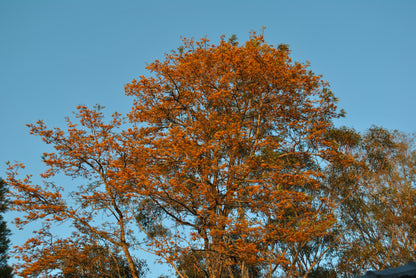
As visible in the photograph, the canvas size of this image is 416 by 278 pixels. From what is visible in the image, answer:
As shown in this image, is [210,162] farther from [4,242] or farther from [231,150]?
[4,242]

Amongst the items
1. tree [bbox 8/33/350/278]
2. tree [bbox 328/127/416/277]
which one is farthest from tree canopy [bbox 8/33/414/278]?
tree [bbox 328/127/416/277]

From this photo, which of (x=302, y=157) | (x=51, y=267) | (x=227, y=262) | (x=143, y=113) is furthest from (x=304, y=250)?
(x=51, y=267)

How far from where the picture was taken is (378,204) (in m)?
13.8

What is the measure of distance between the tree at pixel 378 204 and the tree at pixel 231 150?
312 cm

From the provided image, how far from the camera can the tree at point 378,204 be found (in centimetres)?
1275

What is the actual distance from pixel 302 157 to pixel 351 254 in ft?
18.2

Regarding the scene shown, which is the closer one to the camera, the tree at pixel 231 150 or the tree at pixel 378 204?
the tree at pixel 231 150

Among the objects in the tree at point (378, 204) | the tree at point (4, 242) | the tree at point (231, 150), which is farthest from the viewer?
the tree at point (378, 204)

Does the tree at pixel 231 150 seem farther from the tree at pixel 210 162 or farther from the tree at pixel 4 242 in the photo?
the tree at pixel 4 242

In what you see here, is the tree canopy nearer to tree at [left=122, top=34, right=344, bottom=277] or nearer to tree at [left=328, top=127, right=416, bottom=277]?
tree at [left=122, top=34, right=344, bottom=277]

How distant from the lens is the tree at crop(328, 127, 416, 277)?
1275 centimetres

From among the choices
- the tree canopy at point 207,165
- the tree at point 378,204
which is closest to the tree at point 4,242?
the tree canopy at point 207,165

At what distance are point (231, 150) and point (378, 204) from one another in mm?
9141

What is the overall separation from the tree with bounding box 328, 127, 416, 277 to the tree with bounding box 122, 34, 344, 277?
10.2ft
